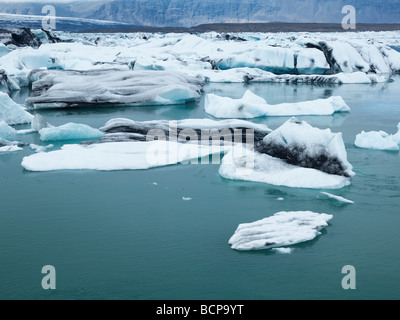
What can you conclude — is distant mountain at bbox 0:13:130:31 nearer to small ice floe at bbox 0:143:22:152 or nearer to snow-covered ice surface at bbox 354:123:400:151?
small ice floe at bbox 0:143:22:152

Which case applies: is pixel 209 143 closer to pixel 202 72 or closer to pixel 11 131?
pixel 11 131

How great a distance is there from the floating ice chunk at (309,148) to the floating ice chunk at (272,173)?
11 centimetres

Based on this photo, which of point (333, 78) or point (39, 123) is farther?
point (333, 78)

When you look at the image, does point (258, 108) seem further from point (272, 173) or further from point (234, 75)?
point (234, 75)

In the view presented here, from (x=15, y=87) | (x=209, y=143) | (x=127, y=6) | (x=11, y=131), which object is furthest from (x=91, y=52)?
(x=127, y=6)

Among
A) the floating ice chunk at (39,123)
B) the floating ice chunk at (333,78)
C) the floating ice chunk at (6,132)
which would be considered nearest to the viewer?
the floating ice chunk at (6,132)

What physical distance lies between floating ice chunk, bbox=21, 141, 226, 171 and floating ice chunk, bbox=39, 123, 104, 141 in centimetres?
91

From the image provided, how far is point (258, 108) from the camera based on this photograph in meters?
10.3

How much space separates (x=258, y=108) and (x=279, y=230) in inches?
242

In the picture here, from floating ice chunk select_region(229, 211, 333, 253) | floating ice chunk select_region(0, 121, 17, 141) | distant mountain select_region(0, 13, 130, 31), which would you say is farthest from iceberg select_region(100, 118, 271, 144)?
distant mountain select_region(0, 13, 130, 31)

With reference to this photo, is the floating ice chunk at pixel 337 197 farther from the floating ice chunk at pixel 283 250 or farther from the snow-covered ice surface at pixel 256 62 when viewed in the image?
the snow-covered ice surface at pixel 256 62

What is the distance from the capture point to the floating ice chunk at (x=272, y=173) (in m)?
5.76

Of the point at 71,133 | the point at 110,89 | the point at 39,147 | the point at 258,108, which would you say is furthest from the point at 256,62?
the point at 39,147

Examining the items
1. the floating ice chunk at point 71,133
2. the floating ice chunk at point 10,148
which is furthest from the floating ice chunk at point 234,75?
the floating ice chunk at point 10,148
